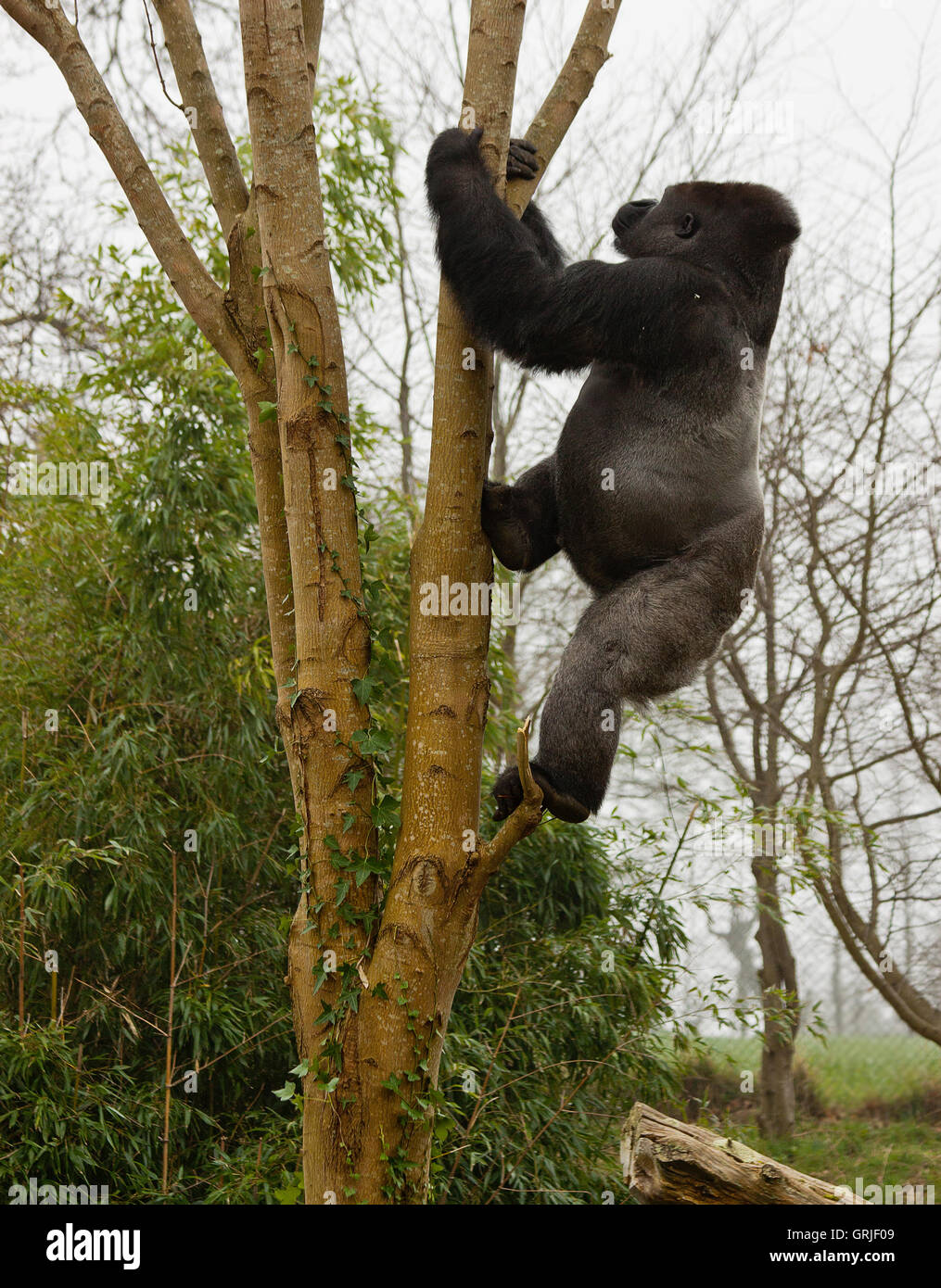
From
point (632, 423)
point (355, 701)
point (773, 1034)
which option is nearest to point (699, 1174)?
point (355, 701)

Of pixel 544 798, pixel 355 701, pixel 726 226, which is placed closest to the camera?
pixel 355 701

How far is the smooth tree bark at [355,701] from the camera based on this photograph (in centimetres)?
229

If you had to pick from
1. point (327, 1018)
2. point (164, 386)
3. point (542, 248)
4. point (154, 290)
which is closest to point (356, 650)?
point (327, 1018)

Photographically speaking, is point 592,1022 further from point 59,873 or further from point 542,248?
point 542,248

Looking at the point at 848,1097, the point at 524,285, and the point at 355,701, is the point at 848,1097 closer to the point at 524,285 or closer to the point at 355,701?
the point at 355,701

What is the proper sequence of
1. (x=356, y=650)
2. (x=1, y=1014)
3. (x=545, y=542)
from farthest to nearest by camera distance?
(x=1, y=1014), (x=545, y=542), (x=356, y=650)

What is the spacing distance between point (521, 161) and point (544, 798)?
154 centimetres

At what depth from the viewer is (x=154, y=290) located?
16.3 feet

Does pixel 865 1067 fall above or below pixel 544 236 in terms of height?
below

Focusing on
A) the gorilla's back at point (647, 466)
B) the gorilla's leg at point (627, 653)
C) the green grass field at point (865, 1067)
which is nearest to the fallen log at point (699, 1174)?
the gorilla's leg at point (627, 653)

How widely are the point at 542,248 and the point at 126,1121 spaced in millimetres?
3195

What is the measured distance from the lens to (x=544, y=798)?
8.41 ft

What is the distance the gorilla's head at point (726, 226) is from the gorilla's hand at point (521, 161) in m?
0.49

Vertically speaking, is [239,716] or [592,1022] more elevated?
[239,716]
